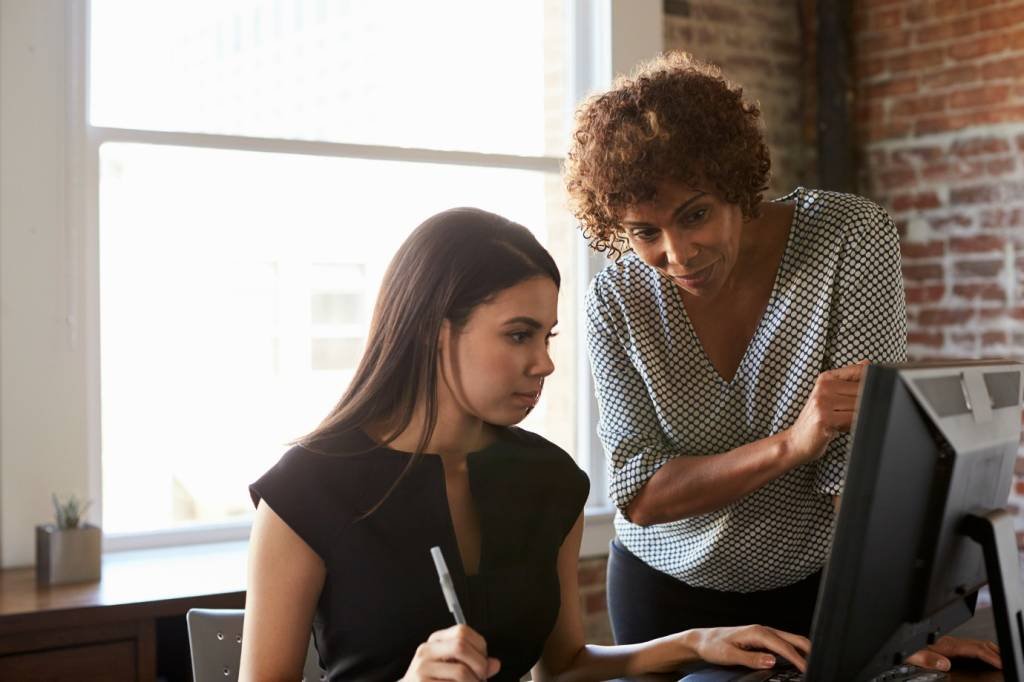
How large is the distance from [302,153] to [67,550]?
1232 mm

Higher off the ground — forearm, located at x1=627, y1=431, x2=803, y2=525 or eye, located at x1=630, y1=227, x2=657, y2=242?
eye, located at x1=630, y1=227, x2=657, y2=242

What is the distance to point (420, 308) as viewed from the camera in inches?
65.3

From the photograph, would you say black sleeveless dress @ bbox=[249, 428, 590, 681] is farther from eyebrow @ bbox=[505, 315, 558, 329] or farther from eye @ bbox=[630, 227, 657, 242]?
eye @ bbox=[630, 227, 657, 242]

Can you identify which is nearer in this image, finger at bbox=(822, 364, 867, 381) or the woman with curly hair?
finger at bbox=(822, 364, 867, 381)

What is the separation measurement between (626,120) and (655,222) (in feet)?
0.53

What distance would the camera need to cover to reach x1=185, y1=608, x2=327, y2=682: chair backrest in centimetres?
183

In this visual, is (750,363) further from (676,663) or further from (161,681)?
(161,681)

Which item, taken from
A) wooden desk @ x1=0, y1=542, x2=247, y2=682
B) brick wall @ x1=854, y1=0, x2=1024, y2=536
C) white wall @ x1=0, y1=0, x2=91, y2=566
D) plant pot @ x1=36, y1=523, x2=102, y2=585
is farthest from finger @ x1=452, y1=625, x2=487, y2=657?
brick wall @ x1=854, y1=0, x2=1024, y2=536

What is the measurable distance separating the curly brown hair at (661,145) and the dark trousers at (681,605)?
0.61 metres

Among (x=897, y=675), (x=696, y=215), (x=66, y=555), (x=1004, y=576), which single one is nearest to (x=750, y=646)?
(x=897, y=675)

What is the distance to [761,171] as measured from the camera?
189cm

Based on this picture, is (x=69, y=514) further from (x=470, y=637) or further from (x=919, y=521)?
(x=919, y=521)

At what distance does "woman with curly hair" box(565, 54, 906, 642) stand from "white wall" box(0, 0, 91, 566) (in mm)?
1501

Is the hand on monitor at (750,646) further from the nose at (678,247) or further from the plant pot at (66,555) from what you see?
the plant pot at (66,555)
